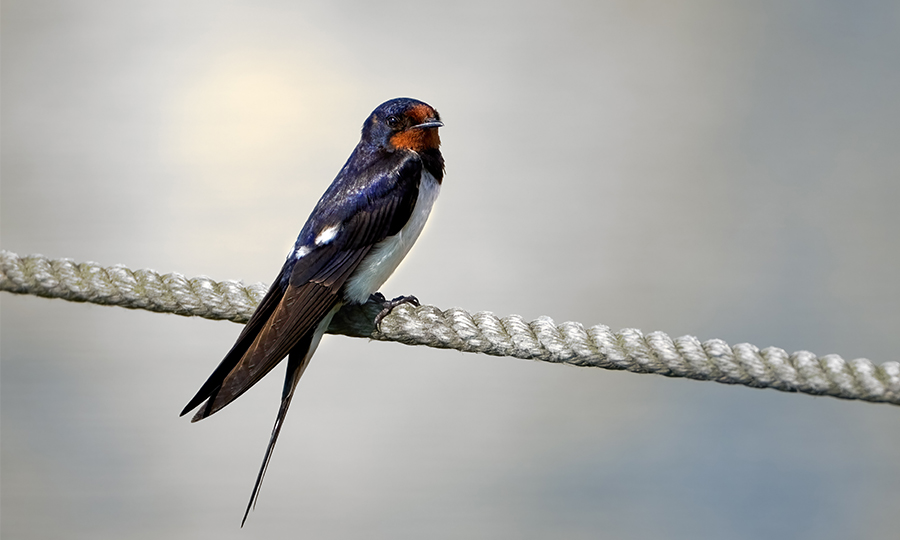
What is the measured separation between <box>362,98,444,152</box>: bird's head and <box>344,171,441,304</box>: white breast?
0.08 metres

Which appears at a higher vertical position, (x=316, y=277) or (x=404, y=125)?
(x=404, y=125)

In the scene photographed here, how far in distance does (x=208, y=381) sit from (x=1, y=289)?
447 mm

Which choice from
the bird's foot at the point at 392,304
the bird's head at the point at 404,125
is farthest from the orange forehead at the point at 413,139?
the bird's foot at the point at 392,304

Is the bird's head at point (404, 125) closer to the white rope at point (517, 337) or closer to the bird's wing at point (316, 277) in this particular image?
the bird's wing at point (316, 277)

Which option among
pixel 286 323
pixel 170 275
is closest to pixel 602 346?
pixel 286 323

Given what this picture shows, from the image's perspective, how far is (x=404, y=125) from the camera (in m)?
1.26

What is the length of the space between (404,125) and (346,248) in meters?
0.30

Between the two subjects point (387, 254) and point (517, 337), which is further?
point (387, 254)

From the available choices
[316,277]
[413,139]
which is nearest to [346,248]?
[316,277]

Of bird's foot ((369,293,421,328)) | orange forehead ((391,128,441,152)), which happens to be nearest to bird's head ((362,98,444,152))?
orange forehead ((391,128,441,152))

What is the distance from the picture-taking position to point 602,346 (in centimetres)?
90

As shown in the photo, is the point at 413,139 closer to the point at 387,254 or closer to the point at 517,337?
the point at 387,254

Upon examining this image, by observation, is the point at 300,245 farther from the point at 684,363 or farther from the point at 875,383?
the point at 875,383

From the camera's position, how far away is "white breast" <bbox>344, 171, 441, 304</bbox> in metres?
1.12
